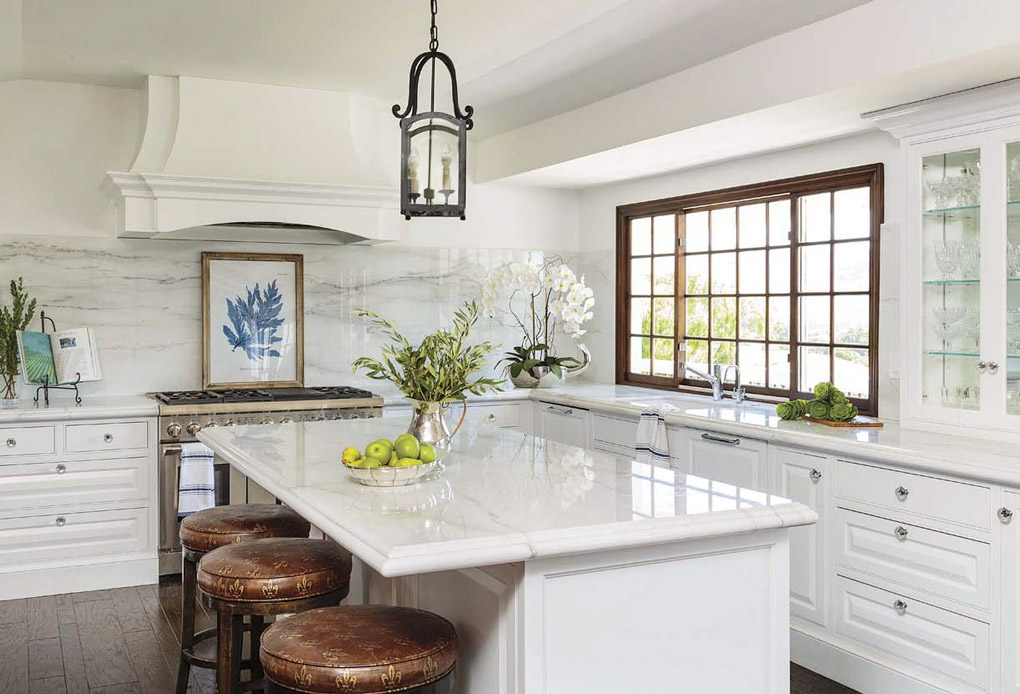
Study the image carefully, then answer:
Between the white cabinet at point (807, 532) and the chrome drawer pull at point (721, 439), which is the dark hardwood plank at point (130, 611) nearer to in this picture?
the chrome drawer pull at point (721, 439)

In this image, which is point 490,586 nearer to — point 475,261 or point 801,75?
point 801,75

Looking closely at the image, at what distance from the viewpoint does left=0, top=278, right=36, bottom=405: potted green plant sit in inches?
195

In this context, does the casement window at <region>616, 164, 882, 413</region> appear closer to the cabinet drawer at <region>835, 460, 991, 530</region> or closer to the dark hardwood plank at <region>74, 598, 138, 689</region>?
the cabinet drawer at <region>835, 460, 991, 530</region>

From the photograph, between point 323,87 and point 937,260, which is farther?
point 323,87

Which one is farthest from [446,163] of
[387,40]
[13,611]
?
[13,611]

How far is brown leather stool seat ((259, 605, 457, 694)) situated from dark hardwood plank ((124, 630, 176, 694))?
163 centimetres

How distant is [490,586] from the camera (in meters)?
2.27

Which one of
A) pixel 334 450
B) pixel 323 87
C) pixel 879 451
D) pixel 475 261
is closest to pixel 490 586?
pixel 334 450

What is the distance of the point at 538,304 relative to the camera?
662cm

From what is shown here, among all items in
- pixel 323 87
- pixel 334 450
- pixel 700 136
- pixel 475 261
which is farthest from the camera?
pixel 475 261

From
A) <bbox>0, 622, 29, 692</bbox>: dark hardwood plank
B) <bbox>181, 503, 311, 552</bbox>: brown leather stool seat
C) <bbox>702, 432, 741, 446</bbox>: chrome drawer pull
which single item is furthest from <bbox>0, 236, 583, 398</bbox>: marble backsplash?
<bbox>181, 503, 311, 552</bbox>: brown leather stool seat

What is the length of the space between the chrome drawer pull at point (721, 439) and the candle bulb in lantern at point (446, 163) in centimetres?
195

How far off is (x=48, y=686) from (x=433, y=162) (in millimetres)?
2479

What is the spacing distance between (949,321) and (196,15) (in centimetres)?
327
